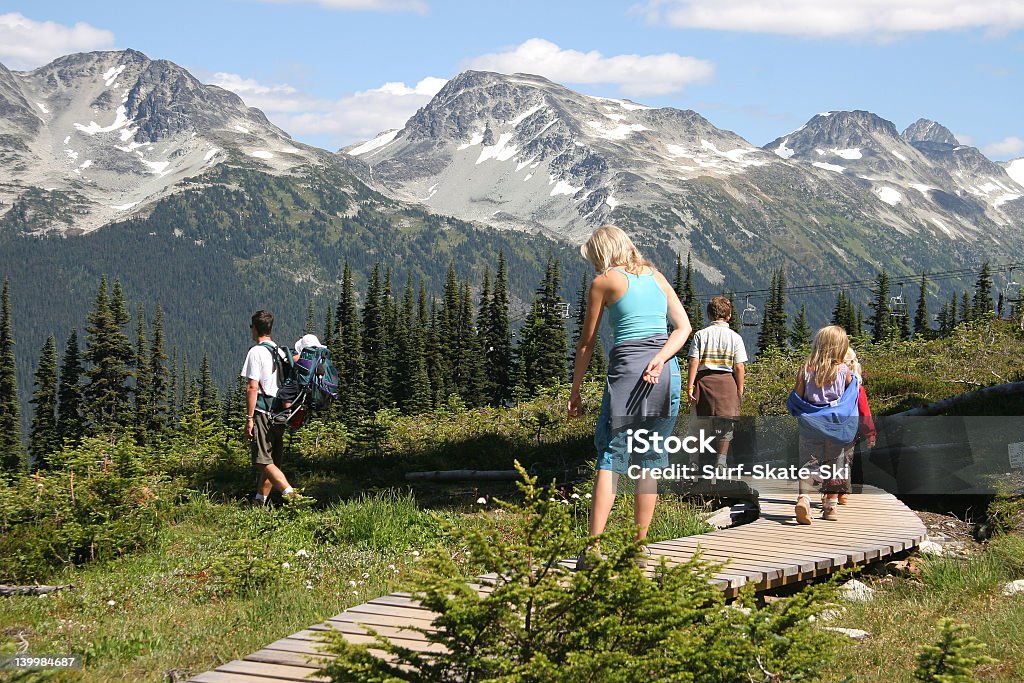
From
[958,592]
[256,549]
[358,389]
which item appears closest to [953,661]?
[958,592]

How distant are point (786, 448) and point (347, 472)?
6039 millimetres

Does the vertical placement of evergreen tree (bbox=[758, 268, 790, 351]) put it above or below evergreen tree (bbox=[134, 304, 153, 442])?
above

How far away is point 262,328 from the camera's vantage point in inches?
459

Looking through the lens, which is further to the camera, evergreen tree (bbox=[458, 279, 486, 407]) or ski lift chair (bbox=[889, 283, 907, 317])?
evergreen tree (bbox=[458, 279, 486, 407])

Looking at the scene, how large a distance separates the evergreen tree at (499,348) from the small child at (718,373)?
3958 inches

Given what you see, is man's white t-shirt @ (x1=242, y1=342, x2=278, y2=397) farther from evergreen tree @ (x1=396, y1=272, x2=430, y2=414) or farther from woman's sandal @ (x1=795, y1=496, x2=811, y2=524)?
evergreen tree @ (x1=396, y1=272, x2=430, y2=414)

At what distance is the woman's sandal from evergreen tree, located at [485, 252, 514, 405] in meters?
103

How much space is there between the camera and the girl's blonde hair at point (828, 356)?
9.88m

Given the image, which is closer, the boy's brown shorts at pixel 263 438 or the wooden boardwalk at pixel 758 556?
the wooden boardwalk at pixel 758 556

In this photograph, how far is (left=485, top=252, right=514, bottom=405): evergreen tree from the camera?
113625 mm

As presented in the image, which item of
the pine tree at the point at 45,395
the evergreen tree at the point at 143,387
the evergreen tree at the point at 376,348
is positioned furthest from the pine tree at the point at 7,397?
the evergreen tree at the point at 376,348

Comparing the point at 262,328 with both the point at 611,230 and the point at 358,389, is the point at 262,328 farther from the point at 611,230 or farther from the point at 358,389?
the point at 358,389

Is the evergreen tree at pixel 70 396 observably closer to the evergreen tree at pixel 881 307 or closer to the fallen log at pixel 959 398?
the fallen log at pixel 959 398

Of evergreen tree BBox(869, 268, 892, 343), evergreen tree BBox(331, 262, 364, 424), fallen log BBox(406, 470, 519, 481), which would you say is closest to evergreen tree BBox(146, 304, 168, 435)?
evergreen tree BBox(331, 262, 364, 424)
